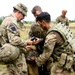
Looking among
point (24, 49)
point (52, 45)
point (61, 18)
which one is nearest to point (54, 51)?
point (52, 45)

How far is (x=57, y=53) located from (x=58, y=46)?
159 mm

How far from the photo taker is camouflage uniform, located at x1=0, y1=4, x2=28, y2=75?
652 centimetres

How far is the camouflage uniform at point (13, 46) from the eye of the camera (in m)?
6.52

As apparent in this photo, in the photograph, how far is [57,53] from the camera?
620 centimetres

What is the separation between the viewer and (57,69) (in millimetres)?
6266

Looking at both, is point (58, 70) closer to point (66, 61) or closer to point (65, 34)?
point (66, 61)

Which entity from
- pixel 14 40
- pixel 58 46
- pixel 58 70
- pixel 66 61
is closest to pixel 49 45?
pixel 58 46

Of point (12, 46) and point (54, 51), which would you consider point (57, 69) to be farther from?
point (12, 46)

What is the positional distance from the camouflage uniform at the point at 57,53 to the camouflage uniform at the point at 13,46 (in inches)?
22.4

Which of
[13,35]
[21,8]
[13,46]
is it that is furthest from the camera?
[21,8]

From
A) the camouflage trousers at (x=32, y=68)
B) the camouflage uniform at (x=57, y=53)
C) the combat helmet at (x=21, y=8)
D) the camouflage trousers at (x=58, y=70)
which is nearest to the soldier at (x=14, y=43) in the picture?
the combat helmet at (x=21, y=8)

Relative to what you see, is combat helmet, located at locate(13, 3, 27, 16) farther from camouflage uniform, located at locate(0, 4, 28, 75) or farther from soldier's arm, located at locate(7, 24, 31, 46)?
soldier's arm, located at locate(7, 24, 31, 46)

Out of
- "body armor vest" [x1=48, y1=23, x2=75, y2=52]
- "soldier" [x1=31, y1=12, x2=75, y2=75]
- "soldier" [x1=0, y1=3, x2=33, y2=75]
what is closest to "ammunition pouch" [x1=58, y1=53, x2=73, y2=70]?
"soldier" [x1=31, y1=12, x2=75, y2=75]

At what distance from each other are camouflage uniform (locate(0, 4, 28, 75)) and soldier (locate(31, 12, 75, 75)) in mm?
616
